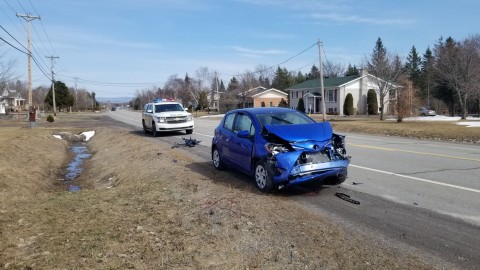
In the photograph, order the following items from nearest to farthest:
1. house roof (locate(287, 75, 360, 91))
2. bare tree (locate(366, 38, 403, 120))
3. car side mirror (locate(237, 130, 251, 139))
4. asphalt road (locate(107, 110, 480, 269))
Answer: asphalt road (locate(107, 110, 480, 269)) < car side mirror (locate(237, 130, 251, 139)) < bare tree (locate(366, 38, 403, 120)) < house roof (locate(287, 75, 360, 91))

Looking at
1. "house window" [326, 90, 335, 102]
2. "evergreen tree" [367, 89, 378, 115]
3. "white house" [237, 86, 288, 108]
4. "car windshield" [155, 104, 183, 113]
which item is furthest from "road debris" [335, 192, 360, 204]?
"white house" [237, 86, 288, 108]

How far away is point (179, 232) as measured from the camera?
208 inches

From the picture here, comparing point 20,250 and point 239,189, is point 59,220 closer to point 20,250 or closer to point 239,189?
point 20,250

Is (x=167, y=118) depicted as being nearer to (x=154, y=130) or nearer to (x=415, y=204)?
(x=154, y=130)

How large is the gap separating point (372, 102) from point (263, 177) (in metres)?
52.6

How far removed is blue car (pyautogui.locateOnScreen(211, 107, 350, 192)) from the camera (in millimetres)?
7173

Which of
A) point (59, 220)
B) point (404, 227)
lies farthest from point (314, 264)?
point (59, 220)

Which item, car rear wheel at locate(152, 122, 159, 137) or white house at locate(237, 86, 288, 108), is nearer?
car rear wheel at locate(152, 122, 159, 137)

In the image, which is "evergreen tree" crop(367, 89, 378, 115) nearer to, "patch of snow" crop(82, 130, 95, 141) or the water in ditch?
"patch of snow" crop(82, 130, 95, 141)

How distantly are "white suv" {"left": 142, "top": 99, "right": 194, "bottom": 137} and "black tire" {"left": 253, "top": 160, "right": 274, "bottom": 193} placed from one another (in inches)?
572

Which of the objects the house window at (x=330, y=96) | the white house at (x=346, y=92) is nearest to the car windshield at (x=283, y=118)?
the white house at (x=346, y=92)

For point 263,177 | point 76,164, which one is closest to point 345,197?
point 263,177

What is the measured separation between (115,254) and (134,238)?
538 mm

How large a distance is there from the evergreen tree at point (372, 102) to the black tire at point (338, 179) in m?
51.3
